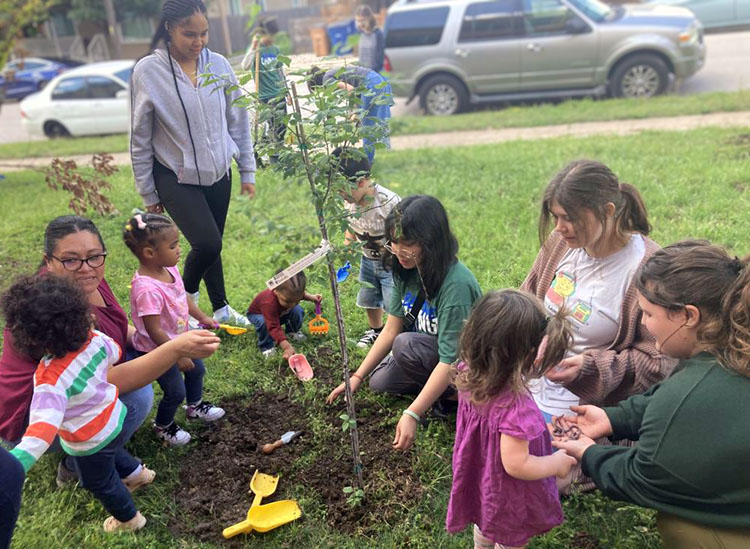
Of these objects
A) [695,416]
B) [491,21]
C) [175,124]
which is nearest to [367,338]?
[175,124]

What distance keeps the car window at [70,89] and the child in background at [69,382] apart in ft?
36.8

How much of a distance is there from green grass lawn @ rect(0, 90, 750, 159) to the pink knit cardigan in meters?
5.35

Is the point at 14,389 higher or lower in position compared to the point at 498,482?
higher

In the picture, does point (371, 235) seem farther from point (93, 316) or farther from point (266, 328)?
point (93, 316)

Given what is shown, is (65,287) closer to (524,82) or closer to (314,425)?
(314,425)

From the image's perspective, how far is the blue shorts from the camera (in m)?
3.42

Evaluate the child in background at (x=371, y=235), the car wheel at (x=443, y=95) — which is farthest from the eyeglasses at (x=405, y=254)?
the car wheel at (x=443, y=95)

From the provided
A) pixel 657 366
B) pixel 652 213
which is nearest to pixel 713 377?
pixel 657 366

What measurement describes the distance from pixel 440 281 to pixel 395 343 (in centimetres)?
47

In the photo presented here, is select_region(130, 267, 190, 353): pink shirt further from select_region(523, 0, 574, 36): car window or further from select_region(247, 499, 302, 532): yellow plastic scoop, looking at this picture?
select_region(523, 0, 574, 36): car window

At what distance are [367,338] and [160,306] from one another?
125 centimetres

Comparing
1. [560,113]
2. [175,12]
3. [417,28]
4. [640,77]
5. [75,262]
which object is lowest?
[560,113]

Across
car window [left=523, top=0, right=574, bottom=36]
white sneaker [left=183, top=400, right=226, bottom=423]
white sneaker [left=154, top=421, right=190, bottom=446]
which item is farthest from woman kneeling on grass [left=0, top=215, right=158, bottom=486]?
car window [left=523, top=0, right=574, bottom=36]

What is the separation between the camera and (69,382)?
6.81ft
